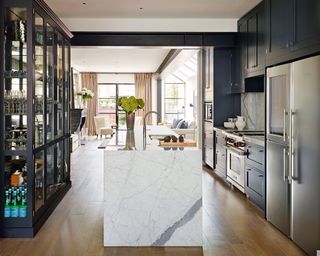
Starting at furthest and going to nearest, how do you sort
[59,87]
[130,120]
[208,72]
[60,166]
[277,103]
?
[208,72] < [60,166] < [59,87] < [130,120] < [277,103]

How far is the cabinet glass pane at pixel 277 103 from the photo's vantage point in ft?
12.8

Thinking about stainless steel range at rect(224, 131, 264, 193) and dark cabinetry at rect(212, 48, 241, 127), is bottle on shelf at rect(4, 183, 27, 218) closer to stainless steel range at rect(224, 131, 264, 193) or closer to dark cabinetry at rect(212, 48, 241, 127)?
stainless steel range at rect(224, 131, 264, 193)

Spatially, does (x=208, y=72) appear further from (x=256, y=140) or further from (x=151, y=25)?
(x=256, y=140)

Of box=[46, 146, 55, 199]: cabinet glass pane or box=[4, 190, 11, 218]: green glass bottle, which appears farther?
box=[46, 146, 55, 199]: cabinet glass pane

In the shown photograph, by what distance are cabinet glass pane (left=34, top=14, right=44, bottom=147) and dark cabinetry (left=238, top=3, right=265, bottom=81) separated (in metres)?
2.76

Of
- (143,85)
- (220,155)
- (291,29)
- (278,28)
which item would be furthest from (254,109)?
(143,85)

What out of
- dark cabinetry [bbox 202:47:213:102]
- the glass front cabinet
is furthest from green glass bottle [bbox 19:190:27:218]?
dark cabinetry [bbox 202:47:213:102]

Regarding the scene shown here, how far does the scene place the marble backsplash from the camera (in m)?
6.17

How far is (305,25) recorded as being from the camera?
3.57 metres

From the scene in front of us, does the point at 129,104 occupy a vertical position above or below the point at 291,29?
below

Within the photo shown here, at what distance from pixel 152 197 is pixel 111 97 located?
540 inches

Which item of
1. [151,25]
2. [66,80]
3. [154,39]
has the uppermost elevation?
[151,25]

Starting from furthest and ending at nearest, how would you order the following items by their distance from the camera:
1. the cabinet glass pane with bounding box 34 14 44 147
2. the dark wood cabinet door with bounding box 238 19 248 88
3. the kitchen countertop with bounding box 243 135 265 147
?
1. the dark wood cabinet door with bounding box 238 19 248 88
2. the kitchen countertop with bounding box 243 135 265 147
3. the cabinet glass pane with bounding box 34 14 44 147

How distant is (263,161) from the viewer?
4.57m
